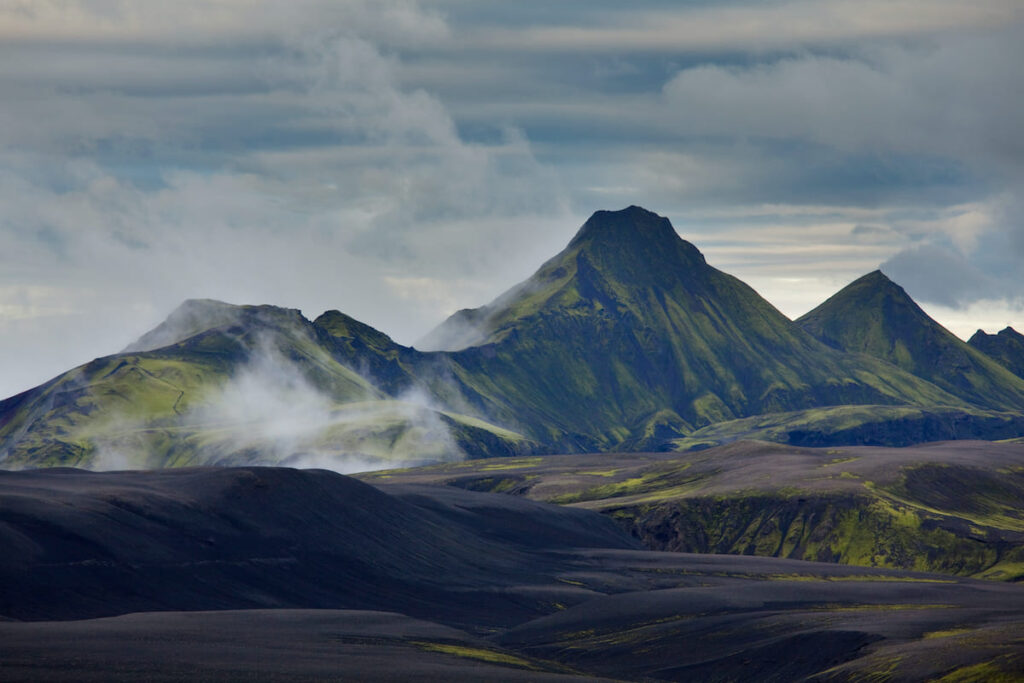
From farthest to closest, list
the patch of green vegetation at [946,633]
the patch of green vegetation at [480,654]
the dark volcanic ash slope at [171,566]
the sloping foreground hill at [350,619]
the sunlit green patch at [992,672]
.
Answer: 1. the dark volcanic ash slope at [171,566]
2. the patch of green vegetation at [946,633]
3. the patch of green vegetation at [480,654]
4. the sloping foreground hill at [350,619]
5. the sunlit green patch at [992,672]

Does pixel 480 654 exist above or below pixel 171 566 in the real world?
below

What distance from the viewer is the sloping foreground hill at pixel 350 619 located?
120250mm

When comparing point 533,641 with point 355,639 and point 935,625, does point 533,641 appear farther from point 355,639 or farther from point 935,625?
point 935,625

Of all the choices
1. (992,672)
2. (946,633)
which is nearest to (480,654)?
(992,672)

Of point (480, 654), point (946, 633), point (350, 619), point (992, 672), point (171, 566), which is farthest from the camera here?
point (171, 566)

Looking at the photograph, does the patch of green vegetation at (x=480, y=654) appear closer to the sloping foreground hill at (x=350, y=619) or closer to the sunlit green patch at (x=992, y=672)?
the sloping foreground hill at (x=350, y=619)

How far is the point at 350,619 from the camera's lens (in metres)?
156

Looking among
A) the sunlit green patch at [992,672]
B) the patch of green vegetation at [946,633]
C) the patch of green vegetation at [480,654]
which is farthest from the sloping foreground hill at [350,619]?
the patch of green vegetation at [480,654]

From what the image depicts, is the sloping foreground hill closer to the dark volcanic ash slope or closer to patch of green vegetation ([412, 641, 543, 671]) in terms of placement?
the dark volcanic ash slope

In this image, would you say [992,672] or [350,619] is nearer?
[992,672]

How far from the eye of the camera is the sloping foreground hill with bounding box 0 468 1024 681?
12025 centimetres

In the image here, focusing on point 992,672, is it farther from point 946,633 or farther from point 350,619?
point 350,619

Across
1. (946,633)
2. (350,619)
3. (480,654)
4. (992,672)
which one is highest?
(350,619)

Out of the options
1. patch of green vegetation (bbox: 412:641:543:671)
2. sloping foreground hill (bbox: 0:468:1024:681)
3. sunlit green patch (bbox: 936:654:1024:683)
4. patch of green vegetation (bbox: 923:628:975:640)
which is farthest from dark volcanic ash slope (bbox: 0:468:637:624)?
sunlit green patch (bbox: 936:654:1024:683)
